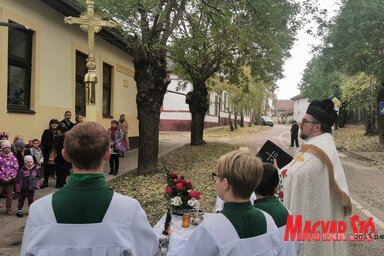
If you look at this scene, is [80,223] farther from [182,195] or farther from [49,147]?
[49,147]

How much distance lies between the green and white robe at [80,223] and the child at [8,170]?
585 cm

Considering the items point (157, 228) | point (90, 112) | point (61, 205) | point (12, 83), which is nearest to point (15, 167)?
point (90, 112)

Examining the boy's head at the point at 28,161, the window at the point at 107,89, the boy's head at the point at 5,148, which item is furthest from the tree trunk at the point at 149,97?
the window at the point at 107,89

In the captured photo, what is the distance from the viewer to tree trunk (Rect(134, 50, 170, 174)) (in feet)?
37.6

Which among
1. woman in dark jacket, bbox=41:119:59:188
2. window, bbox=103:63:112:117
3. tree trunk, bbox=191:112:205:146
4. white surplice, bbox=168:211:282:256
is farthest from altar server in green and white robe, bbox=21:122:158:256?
tree trunk, bbox=191:112:205:146

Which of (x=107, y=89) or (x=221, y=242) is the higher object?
(x=107, y=89)

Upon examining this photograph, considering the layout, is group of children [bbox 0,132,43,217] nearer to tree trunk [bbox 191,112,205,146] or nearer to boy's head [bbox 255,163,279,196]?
boy's head [bbox 255,163,279,196]

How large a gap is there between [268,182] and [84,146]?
4.56 feet

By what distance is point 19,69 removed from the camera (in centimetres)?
1066

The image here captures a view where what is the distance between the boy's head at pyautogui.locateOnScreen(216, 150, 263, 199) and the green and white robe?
1.86ft

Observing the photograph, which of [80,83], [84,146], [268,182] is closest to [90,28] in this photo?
[80,83]

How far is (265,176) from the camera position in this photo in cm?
290

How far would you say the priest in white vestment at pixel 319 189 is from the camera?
139 inches

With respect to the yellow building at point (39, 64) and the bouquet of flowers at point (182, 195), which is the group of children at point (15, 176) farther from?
the bouquet of flowers at point (182, 195)
